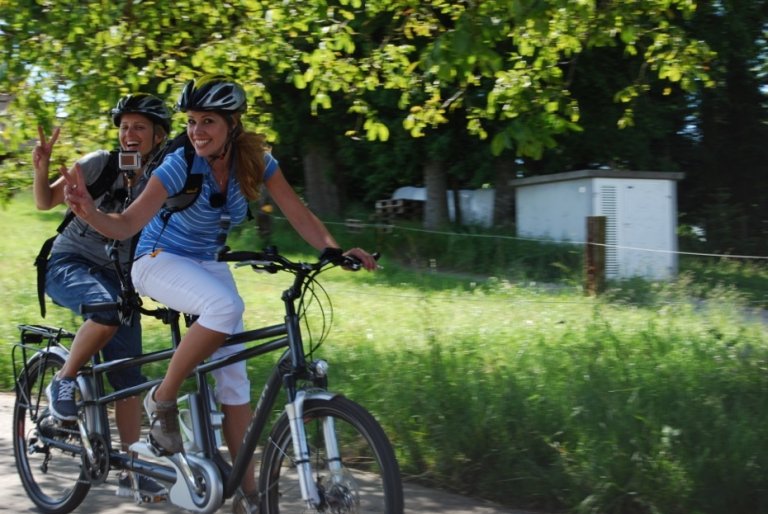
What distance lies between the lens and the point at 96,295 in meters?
5.04

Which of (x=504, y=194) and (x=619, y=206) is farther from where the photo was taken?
(x=504, y=194)

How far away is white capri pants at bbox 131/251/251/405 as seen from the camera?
424cm

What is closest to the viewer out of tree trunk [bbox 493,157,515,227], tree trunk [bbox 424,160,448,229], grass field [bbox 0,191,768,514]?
grass field [bbox 0,191,768,514]

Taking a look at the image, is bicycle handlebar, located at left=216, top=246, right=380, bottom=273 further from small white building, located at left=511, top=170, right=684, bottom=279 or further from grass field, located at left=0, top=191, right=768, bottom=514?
small white building, located at left=511, top=170, right=684, bottom=279

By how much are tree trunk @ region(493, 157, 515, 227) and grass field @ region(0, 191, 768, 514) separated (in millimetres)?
12351

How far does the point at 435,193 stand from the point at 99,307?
17.8 meters

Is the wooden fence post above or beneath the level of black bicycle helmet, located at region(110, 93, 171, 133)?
beneath

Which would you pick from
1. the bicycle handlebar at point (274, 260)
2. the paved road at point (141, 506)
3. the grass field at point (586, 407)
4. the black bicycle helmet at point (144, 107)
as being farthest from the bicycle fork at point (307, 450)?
the black bicycle helmet at point (144, 107)

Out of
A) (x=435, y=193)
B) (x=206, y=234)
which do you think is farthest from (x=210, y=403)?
(x=435, y=193)

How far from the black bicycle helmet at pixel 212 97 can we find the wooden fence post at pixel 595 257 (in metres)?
7.50

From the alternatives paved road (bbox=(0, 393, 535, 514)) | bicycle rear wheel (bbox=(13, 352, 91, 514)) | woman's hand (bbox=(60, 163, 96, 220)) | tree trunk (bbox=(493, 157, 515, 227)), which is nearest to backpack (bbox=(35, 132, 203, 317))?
woman's hand (bbox=(60, 163, 96, 220))

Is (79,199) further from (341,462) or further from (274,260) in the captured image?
(341,462)

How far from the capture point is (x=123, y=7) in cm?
809

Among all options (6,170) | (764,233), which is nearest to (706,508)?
(6,170)
